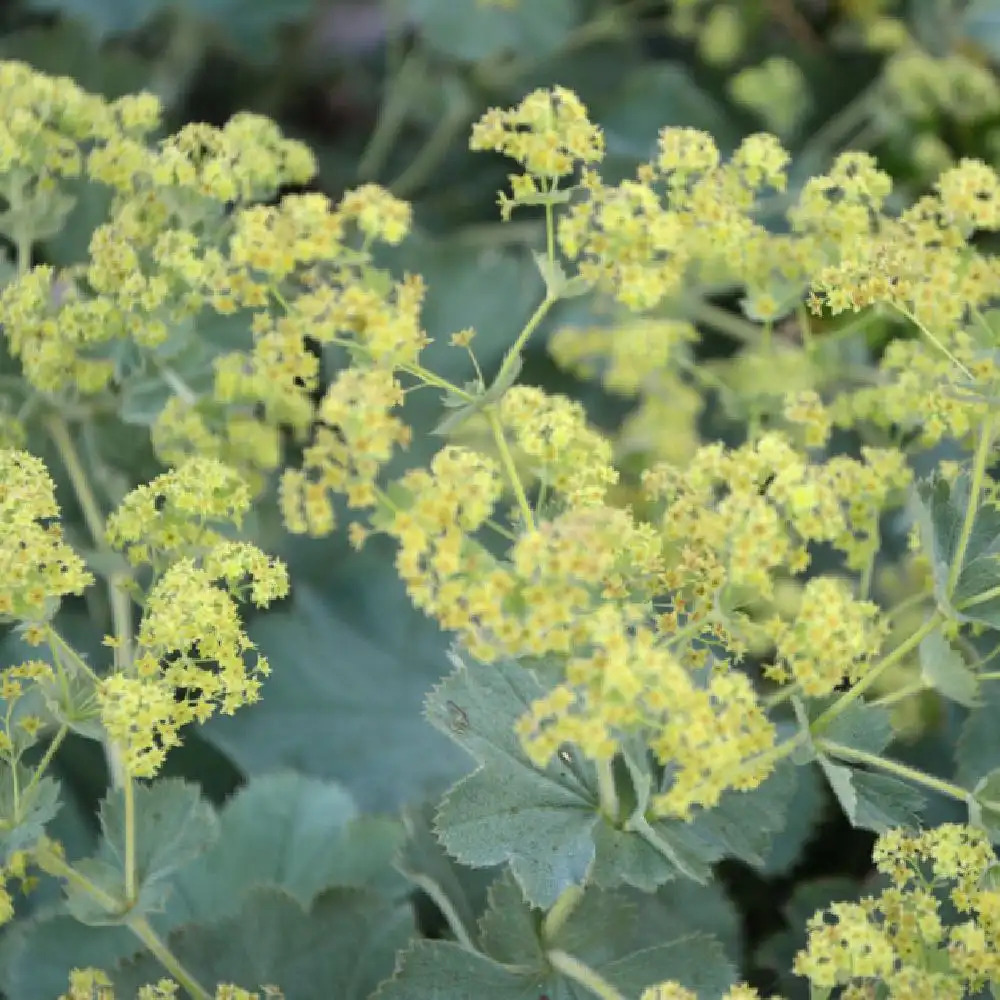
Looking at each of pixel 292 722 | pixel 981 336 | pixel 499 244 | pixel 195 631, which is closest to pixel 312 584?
pixel 292 722

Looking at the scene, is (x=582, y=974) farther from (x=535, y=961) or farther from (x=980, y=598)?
(x=980, y=598)

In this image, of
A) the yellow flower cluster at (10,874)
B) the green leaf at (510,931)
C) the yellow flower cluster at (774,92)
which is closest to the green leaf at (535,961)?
the green leaf at (510,931)

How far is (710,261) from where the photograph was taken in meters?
1.02

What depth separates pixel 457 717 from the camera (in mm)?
715

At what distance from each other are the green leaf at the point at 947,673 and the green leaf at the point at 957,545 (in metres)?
0.02

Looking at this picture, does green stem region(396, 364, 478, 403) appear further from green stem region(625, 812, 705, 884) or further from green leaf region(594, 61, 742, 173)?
green leaf region(594, 61, 742, 173)

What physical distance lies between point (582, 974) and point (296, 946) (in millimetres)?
226

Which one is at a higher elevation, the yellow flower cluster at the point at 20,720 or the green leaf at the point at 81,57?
the green leaf at the point at 81,57

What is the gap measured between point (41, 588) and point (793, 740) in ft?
1.25

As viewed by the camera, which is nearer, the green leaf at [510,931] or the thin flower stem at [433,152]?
the green leaf at [510,931]

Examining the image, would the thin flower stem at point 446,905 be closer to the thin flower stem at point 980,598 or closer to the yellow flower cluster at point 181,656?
the yellow flower cluster at point 181,656

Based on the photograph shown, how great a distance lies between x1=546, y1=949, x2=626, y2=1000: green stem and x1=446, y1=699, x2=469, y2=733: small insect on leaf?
0.54 ft

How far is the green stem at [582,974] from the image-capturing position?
2.33 feet

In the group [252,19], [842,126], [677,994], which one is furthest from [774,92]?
[677,994]
